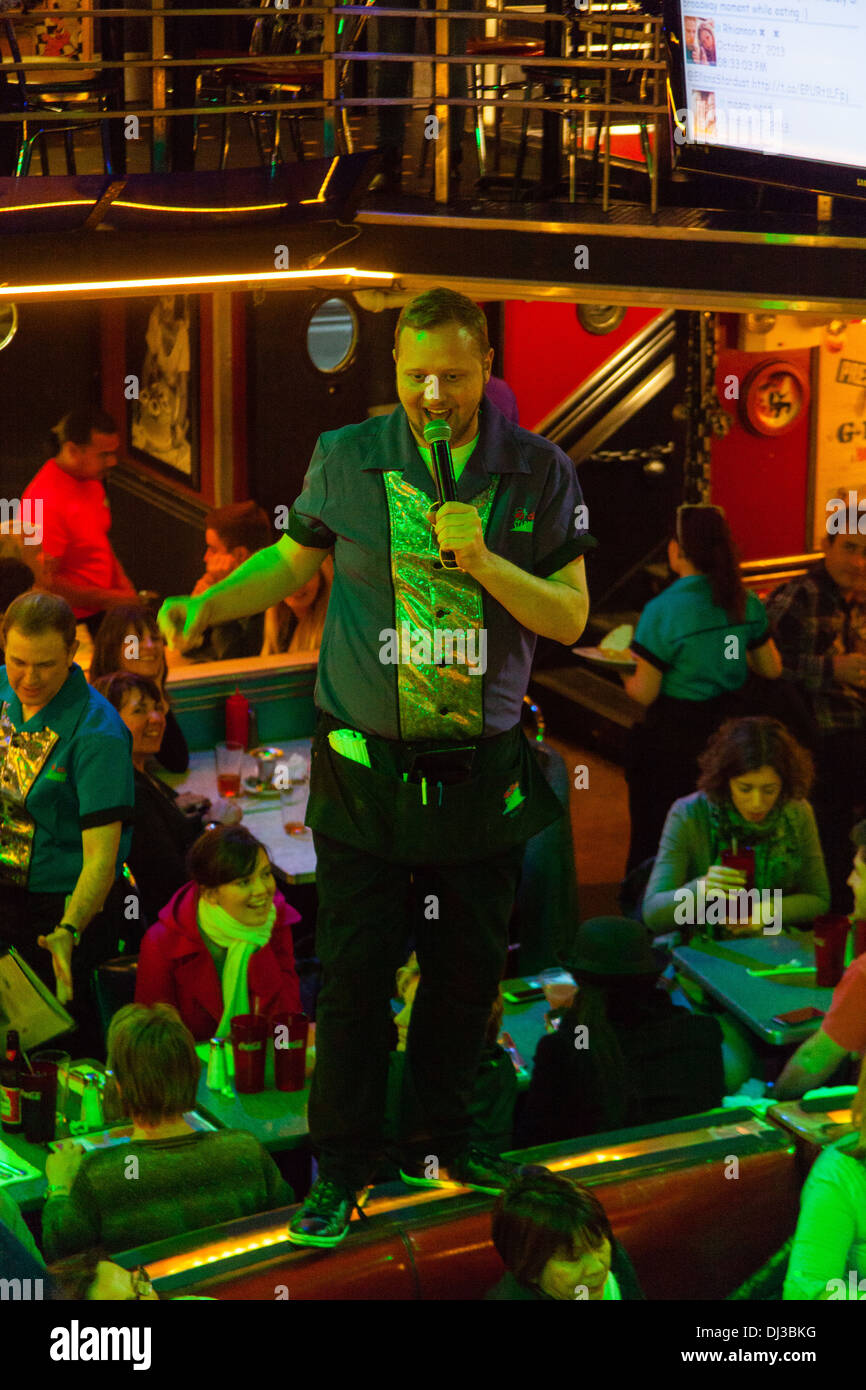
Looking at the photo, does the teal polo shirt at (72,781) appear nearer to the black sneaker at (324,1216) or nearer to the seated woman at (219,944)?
the seated woman at (219,944)

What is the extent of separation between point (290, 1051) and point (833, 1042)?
4.07 ft

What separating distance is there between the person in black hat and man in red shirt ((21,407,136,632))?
332 centimetres

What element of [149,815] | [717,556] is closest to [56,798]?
[149,815]

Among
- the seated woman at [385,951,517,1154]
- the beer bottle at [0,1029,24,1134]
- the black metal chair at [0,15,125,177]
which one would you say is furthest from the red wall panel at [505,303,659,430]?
the beer bottle at [0,1029,24,1134]

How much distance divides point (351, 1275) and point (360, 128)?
539cm

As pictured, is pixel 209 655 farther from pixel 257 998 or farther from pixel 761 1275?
pixel 761 1275

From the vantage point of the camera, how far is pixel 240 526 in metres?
6.88

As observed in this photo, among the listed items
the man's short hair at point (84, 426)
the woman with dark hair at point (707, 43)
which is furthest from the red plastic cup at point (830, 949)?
the man's short hair at point (84, 426)

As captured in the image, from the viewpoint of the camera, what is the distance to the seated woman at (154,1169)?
3.27 m

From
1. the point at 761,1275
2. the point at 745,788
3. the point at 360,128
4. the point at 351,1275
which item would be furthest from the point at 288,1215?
the point at 360,128

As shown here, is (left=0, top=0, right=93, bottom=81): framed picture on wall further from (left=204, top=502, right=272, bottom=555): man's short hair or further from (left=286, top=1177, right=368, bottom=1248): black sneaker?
(left=286, top=1177, right=368, bottom=1248): black sneaker

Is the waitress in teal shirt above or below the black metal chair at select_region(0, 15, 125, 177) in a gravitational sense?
below

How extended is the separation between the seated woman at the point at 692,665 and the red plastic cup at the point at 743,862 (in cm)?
105

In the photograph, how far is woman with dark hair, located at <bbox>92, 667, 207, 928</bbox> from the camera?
16.0ft
